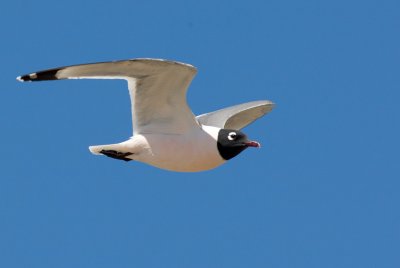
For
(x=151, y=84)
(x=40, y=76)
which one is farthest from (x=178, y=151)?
(x=40, y=76)

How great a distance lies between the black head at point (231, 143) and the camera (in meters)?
13.1

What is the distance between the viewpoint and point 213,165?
13.1 m

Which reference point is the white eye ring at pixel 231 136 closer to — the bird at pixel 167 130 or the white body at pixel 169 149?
the bird at pixel 167 130

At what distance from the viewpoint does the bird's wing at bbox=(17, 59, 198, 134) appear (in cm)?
1202

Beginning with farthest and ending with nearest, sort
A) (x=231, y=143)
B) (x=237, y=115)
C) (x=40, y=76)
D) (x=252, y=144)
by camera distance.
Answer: (x=237, y=115) → (x=252, y=144) → (x=231, y=143) → (x=40, y=76)

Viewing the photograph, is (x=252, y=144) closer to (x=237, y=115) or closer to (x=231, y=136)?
(x=231, y=136)

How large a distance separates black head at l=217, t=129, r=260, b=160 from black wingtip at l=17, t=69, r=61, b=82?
2.18m

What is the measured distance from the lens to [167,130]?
42.5ft

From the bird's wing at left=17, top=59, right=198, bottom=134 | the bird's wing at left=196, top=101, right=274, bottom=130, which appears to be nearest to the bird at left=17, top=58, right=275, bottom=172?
the bird's wing at left=17, top=59, right=198, bottom=134

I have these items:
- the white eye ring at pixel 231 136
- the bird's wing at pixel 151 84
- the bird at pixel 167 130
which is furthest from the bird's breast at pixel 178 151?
the white eye ring at pixel 231 136

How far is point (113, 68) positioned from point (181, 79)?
827 millimetres

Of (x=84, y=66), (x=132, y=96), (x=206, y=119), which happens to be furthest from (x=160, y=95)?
(x=206, y=119)

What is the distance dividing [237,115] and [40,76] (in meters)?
3.77

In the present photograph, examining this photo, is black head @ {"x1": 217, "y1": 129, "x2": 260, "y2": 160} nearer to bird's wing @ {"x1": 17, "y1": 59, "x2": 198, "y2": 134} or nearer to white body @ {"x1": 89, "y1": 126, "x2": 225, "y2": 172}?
white body @ {"x1": 89, "y1": 126, "x2": 225, "y2": 172}
